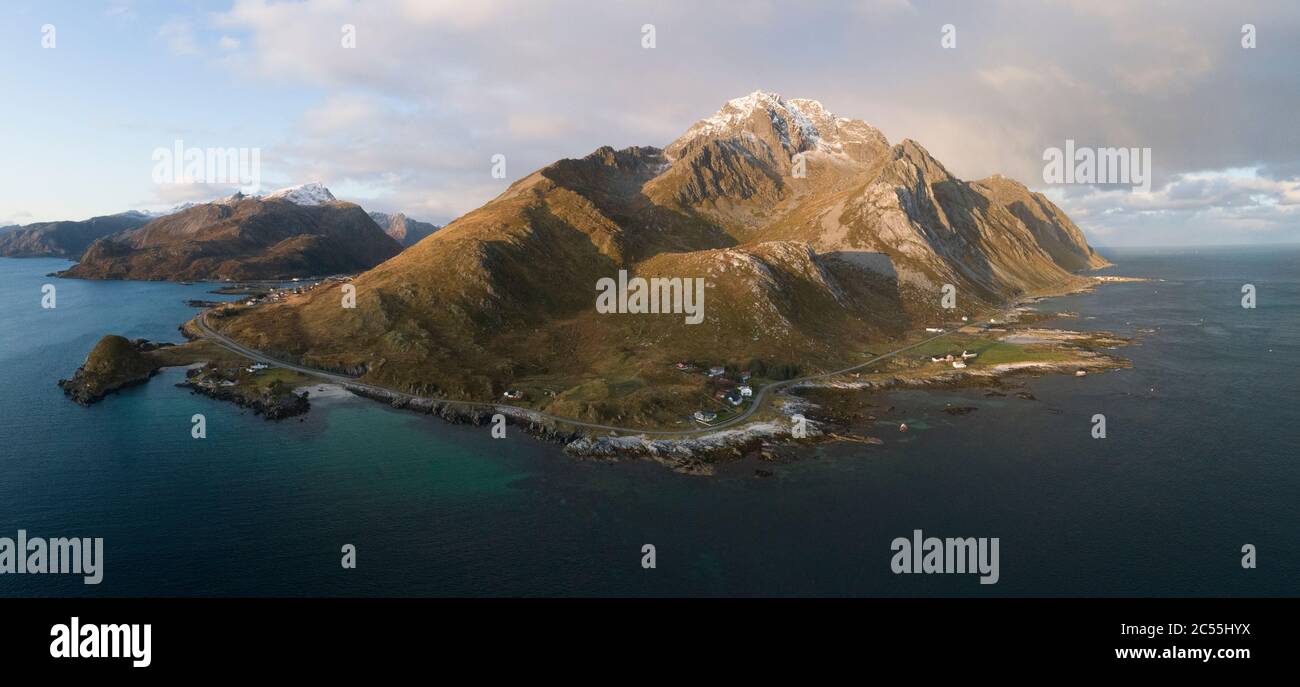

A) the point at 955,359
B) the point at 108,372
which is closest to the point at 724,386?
→ the point at 955,359

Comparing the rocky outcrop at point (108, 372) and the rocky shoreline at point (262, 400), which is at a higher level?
the rocky outcrop at point (108, 372)

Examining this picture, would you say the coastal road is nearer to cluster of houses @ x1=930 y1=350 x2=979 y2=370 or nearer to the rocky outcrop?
cluster of houses @ x1=930 y1=350 x2=979 y2=370

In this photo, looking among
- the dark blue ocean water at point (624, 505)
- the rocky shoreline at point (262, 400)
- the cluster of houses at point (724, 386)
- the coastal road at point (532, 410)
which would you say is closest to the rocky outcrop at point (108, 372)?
the dark blue ocean water at point (624, 505)

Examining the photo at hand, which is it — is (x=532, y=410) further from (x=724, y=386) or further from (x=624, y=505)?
(x=724, y=386)

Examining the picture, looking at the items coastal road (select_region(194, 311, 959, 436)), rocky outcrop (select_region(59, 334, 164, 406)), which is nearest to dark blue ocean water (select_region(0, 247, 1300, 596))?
rocky outcrop (select_region(59, 334, 164, 406))

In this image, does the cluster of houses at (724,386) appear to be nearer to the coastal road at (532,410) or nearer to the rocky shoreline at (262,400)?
the coastal road at (532,410)

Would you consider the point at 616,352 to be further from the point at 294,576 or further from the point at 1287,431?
the point at 1287,431

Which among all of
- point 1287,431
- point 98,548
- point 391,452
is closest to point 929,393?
point 1287,431
